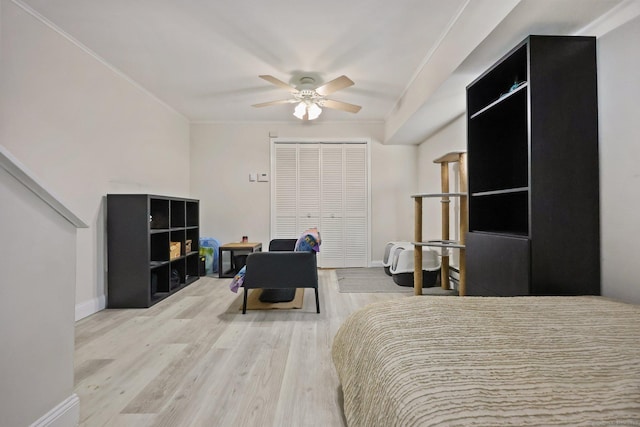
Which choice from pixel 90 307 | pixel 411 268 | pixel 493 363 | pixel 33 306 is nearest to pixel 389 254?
pixel 411 268

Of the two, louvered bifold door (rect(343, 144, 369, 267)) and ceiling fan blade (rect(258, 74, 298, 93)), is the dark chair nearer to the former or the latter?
ceiling fan blade (rect(258, 74, 298, 93))

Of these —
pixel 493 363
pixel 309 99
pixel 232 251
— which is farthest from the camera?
pixel 232 251

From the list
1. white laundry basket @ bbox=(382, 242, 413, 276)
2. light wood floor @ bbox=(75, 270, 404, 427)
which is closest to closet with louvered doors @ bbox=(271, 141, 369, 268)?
white laundry basket @ bbox=(382, 242, 413, 276)

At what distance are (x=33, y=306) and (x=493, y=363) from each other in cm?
151

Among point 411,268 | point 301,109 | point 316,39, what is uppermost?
point 316,39

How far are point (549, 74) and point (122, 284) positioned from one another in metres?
3.71

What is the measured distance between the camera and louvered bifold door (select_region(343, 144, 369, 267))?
16.9 feet

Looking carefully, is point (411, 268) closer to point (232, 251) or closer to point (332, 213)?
point (332, 213)

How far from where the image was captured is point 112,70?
317cm

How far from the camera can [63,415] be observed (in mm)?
1248

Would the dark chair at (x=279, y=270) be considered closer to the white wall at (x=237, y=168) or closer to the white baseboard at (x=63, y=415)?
the white baseboard at (x=63, y=415)

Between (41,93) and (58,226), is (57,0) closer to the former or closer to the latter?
(41,93)

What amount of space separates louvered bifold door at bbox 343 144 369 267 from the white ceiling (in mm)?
1442

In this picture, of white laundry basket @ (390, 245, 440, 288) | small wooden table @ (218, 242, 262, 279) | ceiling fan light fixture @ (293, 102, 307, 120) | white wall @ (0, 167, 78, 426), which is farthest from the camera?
small wooden table @ (218, 242, 262, 279)
